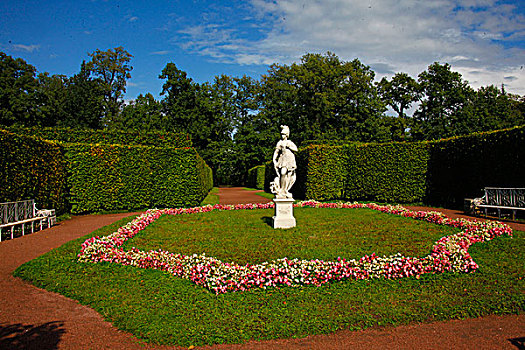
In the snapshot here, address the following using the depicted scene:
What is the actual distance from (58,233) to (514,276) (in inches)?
451

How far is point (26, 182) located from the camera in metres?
10.8

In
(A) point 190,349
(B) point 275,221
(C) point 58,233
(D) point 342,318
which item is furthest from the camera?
(C) point 58,233

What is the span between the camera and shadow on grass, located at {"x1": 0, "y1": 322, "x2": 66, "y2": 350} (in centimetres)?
343

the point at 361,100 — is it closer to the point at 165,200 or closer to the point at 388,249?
the point at 165,200

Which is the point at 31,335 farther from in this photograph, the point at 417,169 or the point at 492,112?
the point at 492,112

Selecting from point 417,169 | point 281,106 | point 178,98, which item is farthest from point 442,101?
point 178,98

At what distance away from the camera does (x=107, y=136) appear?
667 inches

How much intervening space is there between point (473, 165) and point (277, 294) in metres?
13.1

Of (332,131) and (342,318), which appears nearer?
(342,318)

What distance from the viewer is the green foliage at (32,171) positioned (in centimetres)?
991

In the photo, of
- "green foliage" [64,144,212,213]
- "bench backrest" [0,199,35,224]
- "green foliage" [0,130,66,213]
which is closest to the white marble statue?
"green foliage" [64,144,212,213]

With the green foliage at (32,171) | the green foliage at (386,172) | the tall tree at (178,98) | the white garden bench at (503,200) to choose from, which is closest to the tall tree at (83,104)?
the tall tree at (178,98)

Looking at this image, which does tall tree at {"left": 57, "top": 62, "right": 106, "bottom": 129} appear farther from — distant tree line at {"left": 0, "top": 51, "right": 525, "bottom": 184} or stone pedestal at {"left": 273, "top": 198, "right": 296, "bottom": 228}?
stone pedestal at {"left": 273, "top": 198, "right": 296, "bottom": 228}

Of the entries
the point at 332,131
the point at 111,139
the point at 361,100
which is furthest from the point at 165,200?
the point at 361,100
